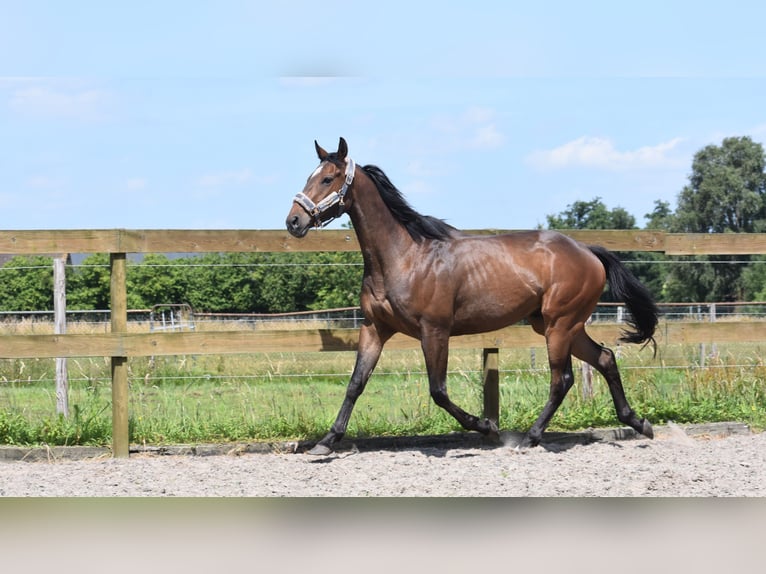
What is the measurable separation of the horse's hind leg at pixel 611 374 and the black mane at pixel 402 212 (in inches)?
54.1

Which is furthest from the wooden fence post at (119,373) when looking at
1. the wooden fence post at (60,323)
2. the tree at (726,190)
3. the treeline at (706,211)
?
the tree at (726,190)

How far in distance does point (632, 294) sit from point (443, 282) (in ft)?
5.23

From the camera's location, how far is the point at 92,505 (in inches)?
162

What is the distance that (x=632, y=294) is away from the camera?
20.0 ft

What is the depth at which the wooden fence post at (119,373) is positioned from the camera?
5.74 meters

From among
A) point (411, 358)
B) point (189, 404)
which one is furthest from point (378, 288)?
point (411, 358)

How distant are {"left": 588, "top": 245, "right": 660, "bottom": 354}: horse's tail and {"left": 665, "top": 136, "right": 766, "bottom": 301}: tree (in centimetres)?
3498

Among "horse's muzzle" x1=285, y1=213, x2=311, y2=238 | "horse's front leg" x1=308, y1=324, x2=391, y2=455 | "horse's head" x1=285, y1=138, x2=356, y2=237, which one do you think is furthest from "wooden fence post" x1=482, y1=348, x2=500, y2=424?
→ "horse's muzzle" x1=285, y1=213, x2=311, y2=238

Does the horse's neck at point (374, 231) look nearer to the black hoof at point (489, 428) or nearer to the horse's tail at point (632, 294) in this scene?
the black hoof at point (489, 428)

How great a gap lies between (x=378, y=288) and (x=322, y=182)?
843 mm

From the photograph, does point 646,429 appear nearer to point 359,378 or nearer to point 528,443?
point 528,443

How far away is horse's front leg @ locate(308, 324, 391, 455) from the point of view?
5.52 m

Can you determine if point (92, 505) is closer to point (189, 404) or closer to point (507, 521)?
point (507, 521)

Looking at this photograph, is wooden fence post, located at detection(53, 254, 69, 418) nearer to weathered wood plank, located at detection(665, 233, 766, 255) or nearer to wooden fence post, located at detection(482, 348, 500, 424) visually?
wooden fence post, located at detection(482, 348, 500, 424)
